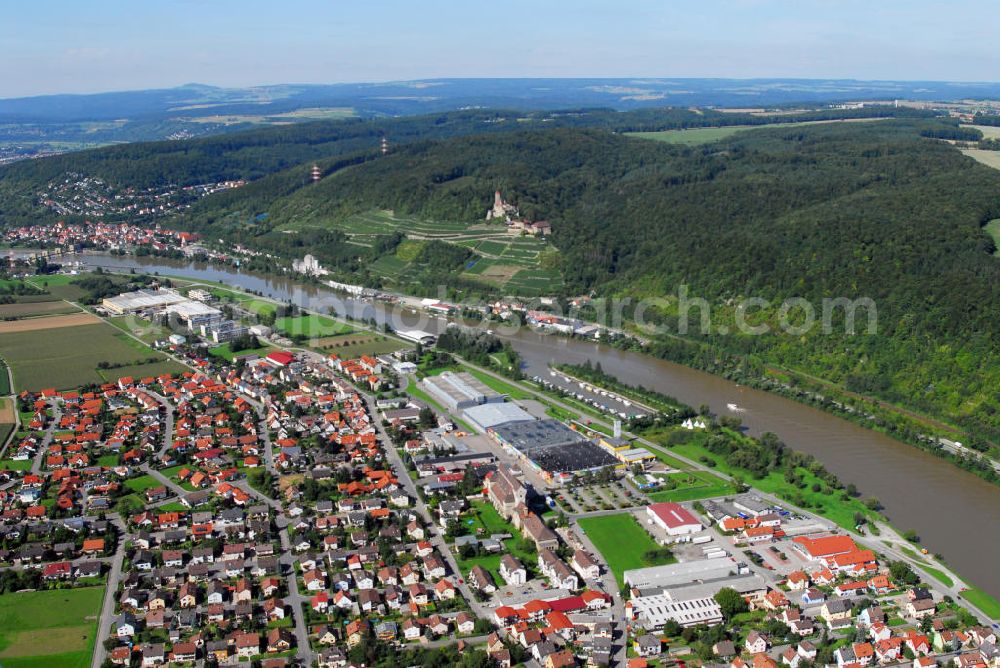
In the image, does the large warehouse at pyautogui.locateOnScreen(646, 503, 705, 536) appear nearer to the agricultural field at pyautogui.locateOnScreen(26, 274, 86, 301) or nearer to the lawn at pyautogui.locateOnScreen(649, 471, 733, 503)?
the lawn at pyautogui.locateOnScreen(649, 471, 733, 503)

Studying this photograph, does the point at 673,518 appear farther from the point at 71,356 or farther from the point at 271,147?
the point at 271,147

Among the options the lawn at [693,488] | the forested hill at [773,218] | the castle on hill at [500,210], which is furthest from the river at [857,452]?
the castle on hill at [500,210]

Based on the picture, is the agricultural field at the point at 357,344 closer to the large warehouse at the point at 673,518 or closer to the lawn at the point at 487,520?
the lawn at the point at 487,520

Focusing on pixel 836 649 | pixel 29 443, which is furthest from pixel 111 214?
pixel 836 649

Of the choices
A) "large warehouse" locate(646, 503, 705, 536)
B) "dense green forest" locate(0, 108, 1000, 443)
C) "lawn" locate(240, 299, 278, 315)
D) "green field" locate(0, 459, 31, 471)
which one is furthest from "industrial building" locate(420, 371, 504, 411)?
"lawn" locate(240, 299, 278, 315)

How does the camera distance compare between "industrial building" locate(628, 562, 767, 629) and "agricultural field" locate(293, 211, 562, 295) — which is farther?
"agricultural field" locate(293, 211, 562, 295)

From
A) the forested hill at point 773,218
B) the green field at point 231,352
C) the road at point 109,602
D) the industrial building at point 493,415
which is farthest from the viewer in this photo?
the green field at point 231,352
